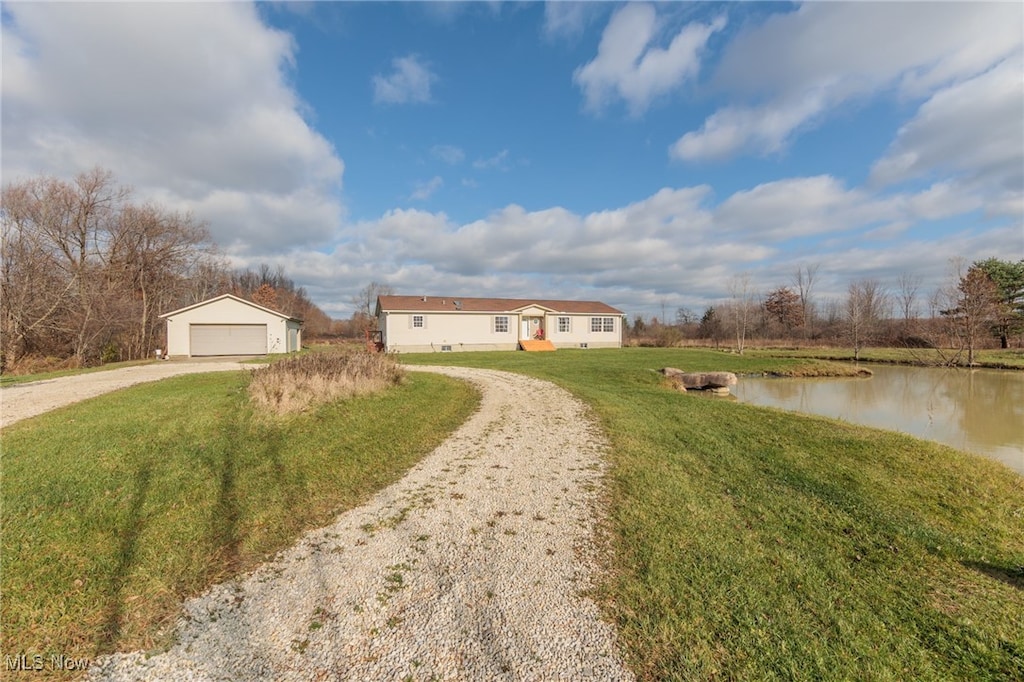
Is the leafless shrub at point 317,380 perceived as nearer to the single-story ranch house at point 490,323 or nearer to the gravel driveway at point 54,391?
the gravel driveway at point 54,391

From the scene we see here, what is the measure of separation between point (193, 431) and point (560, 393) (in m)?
7.84

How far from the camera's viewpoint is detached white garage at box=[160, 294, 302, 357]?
23.8m

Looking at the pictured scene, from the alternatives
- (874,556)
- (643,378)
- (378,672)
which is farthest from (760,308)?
(378,672)

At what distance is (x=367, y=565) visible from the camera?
132 inches

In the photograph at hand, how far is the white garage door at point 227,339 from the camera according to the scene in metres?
24.2

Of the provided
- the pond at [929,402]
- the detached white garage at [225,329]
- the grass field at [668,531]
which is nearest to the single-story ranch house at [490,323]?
the detached white garage at [225,329]

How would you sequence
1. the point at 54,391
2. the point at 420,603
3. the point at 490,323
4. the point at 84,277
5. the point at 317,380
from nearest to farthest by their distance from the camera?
the point at 420,603
the point at 317,380
the point at 54,391
the point at 84,277
the point at 490,323

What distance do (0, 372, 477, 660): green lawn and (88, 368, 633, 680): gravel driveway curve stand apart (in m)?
0.31

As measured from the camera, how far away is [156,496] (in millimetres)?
4406

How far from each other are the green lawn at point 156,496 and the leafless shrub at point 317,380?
1.23ft

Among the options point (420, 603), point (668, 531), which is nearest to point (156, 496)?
point (420, 603)

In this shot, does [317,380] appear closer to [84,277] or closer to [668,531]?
[668,531]

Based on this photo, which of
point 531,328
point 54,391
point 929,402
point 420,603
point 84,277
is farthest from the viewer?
point 531,328

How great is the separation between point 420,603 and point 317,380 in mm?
6676
